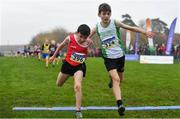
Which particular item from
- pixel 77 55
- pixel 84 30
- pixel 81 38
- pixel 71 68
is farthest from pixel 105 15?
pixel 71 68

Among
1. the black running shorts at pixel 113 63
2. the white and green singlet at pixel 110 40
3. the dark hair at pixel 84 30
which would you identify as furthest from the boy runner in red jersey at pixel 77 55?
the black running shorts at pixel 113 63

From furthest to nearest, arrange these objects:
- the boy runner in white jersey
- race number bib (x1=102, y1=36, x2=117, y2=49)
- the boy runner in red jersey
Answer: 1. race number bib (x1=102, y1=36, x2=117, y2=49)
2. the boy runner in white jersey
3. the boy runner in red jersey

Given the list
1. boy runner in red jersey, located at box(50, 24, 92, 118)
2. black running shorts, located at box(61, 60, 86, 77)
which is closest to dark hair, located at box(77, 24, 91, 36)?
boy runner in red jersey, located at box(50, 24, 92, 118)

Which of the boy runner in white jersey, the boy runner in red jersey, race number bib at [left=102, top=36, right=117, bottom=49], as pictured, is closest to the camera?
the boy runner in red jersey

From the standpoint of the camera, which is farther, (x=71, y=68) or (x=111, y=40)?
(x=71, y=68)

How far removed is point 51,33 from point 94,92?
91759 millimetres

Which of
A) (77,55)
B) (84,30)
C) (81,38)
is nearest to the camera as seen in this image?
(84,30)

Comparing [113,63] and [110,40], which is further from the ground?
[110,40]

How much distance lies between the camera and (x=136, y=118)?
8.88 metres

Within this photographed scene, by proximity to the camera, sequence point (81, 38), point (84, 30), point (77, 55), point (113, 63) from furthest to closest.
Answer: point (113, 63) < point (77, 55) < point (81, 38) < point (84, 30)

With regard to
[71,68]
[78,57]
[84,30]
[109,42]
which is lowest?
[71,68]

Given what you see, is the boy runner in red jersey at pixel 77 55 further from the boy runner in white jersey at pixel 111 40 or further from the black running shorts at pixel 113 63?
the black running shorts at pixel 113 63

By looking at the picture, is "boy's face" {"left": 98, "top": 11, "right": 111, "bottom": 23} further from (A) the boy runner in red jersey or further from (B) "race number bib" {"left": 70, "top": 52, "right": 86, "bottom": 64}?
(B) "race number bib" {"left": 70, "top": 52, "right": 86, "bottom": 64}

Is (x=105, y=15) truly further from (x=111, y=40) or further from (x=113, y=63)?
(x=113, y=63)
